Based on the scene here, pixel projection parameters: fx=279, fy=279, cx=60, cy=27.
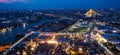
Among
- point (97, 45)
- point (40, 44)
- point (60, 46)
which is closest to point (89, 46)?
point (97, 45)

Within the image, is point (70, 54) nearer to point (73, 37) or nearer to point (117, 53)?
point (117, 53)

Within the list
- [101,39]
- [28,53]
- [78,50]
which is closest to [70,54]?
[78,50]

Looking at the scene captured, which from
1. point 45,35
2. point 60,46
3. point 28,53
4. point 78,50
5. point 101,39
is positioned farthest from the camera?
point 45,35

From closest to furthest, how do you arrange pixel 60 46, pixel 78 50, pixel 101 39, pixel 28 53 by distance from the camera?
pixel 28 53 < pixel 78 50 < pixel 60 46 < pixel 101 39

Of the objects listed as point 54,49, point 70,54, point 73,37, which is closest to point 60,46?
point 54,49

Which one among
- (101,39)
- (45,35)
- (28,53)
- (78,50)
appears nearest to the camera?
(28,53)

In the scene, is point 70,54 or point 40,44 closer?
point 70,54

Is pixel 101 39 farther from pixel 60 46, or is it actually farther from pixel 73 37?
pixel 60 46

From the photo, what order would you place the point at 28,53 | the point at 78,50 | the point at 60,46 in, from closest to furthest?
1. the point at 28,53
2. the point at 78,50
3. the point at 60,46

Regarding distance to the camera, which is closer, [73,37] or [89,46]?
[89,46]
